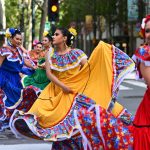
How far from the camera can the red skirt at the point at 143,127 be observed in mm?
4312

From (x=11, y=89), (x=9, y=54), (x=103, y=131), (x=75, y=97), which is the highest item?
(x=103, y=131)

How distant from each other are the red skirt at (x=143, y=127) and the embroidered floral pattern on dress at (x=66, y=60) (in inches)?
103

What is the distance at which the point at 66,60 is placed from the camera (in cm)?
705

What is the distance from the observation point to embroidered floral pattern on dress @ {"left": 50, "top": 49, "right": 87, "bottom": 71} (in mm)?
6980

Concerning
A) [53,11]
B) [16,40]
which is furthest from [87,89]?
[53,11]

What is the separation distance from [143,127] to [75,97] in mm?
2161

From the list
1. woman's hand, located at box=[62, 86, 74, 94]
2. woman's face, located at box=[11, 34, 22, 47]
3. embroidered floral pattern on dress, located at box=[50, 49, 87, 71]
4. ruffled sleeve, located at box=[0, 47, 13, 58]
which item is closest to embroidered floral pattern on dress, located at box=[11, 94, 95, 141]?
woman's hand, located at box=[62, 86, 74, 94]

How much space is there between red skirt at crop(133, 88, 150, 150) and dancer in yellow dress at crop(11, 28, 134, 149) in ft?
5.48

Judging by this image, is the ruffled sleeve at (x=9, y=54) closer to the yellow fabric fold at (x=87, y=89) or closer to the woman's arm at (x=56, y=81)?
the woman's arm at (x=56, y=81)

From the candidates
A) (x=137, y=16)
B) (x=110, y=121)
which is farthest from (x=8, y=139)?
(x=137, y=16)

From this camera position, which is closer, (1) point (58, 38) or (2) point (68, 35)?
(1) point (58, 38)

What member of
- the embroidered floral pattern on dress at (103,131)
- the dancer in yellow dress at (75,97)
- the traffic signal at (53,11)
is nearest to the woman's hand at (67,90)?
the dancer in yellow dress at (75,97)

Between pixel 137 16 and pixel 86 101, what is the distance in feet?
159

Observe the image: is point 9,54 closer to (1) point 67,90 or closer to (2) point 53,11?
(1) point 67,90
